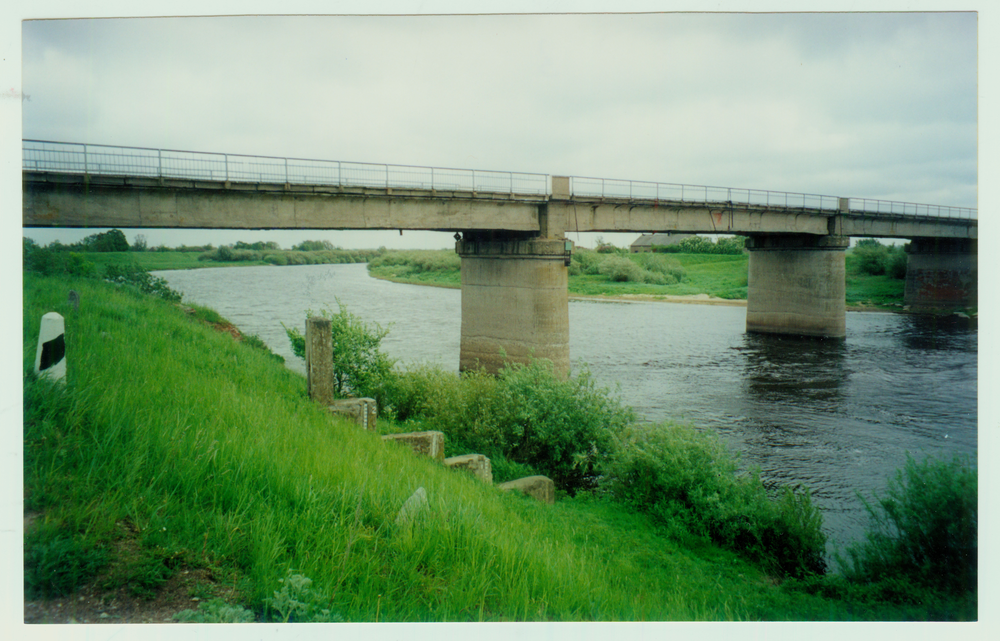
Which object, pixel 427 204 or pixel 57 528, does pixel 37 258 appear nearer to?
pixel 57 528

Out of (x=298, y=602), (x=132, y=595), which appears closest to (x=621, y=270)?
(x=298, y=602)

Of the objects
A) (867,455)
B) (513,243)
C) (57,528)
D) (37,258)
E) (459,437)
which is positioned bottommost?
(867,455)

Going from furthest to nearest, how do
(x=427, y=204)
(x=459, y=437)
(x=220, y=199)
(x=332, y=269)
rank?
(x=332, y=269)
(x=427, y=204)
(x=220, y=199)
(x=459, y=437)

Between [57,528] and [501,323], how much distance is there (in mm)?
21623

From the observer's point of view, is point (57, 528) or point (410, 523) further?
point (410, 523)

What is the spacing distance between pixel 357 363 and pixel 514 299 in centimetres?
1198

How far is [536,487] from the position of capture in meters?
9.51

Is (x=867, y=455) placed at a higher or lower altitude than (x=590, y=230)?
lower

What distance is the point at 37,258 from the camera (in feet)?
27.3

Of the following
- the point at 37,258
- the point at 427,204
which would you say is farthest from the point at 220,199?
the point at 37,258

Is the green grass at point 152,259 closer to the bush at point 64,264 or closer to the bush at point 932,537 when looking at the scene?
the bush at point 64,264

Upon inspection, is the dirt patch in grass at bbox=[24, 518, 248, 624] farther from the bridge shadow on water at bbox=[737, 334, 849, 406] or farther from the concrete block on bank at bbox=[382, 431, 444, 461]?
the bridge shadow on water at bbox=[737, 334, 849, 406]

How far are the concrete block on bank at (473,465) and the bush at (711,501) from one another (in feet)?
7.86

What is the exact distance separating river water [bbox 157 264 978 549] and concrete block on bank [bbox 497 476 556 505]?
10.5 ft
